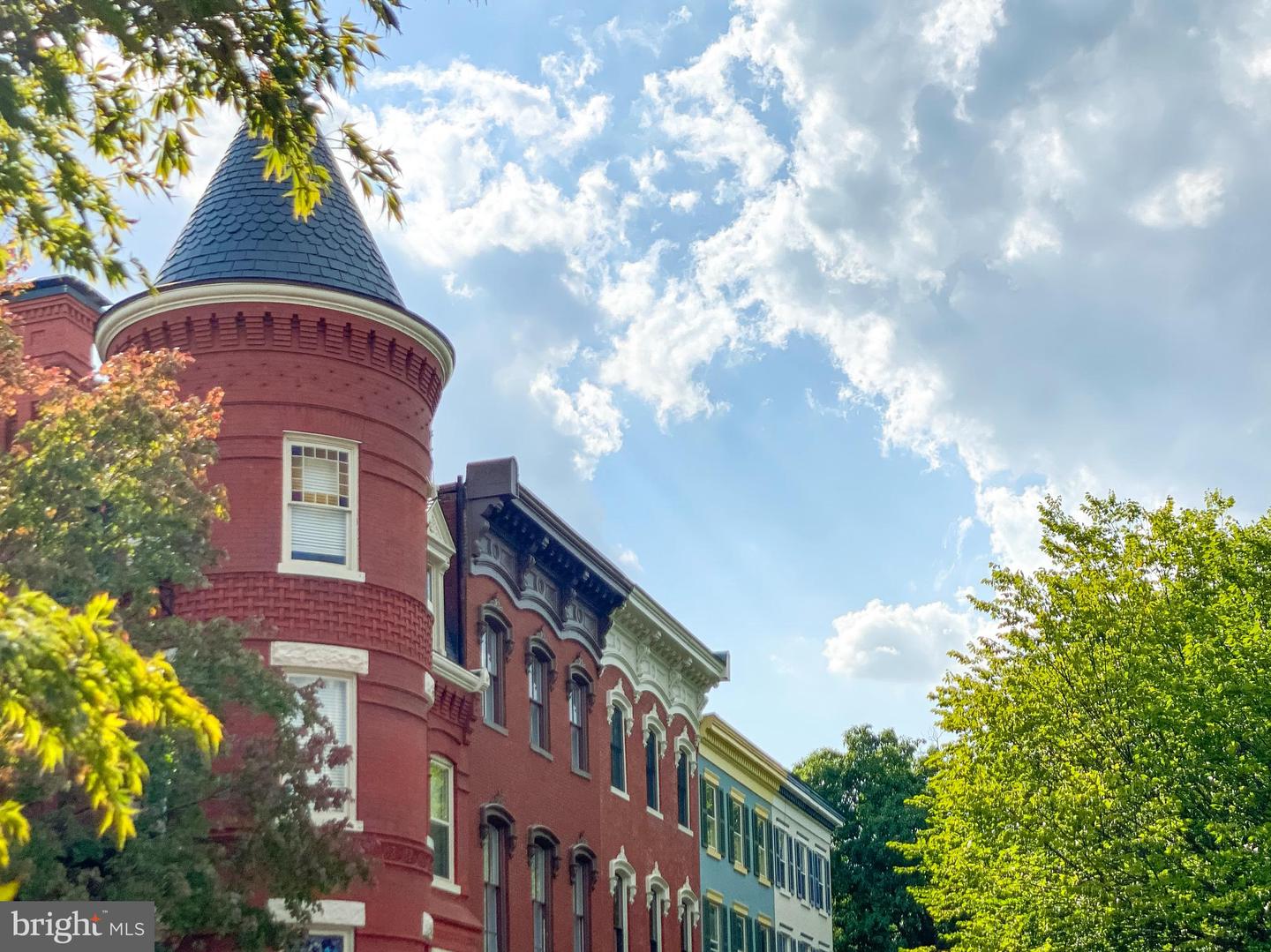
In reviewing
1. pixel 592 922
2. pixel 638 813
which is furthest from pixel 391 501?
pixel 638 813

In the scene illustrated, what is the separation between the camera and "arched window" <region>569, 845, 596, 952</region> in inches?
1249

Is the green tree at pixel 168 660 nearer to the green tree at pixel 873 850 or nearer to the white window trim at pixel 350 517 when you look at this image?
the white window trim at pixel 350 517

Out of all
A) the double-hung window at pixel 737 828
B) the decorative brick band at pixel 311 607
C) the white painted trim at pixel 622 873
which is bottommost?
the white painted trim at pixel 622 873

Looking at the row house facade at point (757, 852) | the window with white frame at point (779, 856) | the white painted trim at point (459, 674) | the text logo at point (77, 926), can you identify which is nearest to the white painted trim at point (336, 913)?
the white painted trim at point (459, 674)

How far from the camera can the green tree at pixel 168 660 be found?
1574 cm

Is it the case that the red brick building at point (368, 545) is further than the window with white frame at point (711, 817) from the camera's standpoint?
No

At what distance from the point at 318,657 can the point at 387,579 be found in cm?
172

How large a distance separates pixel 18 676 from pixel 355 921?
47.7 ft

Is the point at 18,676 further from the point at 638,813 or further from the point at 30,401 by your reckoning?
the point at 638,813

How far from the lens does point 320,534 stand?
22156mm

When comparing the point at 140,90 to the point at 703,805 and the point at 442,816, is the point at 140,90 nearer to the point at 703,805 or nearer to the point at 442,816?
the point at 442,816

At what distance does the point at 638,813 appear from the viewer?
36312mm

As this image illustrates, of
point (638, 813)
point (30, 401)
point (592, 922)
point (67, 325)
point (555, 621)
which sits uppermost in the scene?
point (67, 325)

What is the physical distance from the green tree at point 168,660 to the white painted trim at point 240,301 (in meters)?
4.07
